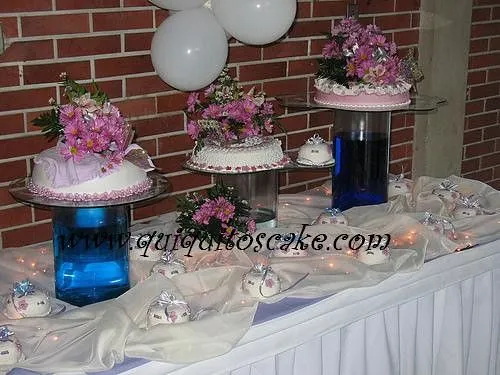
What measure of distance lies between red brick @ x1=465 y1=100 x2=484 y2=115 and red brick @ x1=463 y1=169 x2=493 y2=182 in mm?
267

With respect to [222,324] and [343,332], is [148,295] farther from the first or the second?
[343,332]

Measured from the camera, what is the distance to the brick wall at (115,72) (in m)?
1.89

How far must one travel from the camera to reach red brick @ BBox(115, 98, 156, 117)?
210 cm

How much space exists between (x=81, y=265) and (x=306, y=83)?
1.19 metres

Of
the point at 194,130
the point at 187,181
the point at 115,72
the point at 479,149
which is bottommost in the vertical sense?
the point at 479,149

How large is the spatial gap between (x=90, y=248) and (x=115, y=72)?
25.0 inches

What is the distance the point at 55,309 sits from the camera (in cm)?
155

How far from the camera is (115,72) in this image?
207 centimetres

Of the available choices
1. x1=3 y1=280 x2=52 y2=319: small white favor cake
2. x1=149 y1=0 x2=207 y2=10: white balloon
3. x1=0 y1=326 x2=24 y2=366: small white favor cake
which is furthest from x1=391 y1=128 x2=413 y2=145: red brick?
x1=0 y1=326 x2=24 y2=366: small white favor cake

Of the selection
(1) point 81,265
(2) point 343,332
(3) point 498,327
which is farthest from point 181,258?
(3) point 498,327

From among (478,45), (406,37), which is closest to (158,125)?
(406,37)

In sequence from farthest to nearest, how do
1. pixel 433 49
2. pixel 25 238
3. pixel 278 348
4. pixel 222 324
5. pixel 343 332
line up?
pixel 433 49
pixel 25 238
pixel 343 332
pixel 278 348
pixel 222 324

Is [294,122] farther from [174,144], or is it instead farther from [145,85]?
[145,85]

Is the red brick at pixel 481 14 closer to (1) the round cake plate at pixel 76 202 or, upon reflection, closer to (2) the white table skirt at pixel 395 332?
(2) the white table skirt at pixel 395 332
